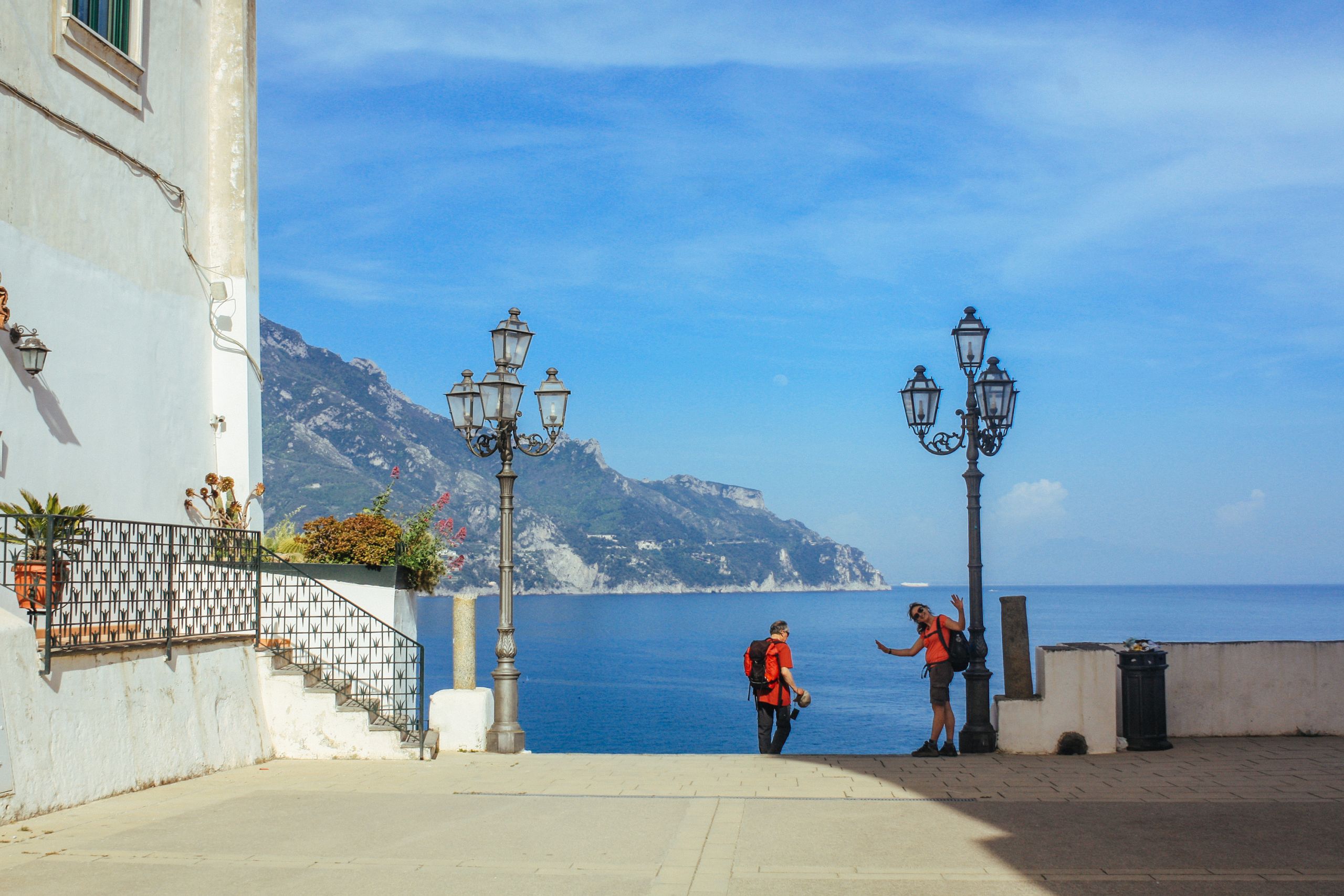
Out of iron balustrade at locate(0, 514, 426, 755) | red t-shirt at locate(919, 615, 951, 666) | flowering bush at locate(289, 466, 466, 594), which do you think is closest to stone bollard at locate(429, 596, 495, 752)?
iron balustrade at locate(0, 514, 426, 755)

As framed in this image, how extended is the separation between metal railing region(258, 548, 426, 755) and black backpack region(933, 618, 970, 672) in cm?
567

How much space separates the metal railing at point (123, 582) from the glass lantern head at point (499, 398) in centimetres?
301

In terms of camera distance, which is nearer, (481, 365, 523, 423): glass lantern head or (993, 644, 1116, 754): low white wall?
(993, 644, 1116, 754): low white wall

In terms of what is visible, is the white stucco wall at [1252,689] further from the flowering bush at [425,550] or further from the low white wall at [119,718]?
the low white wall at [119,718]

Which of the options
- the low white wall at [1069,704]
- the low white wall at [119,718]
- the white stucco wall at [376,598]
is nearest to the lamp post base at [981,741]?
the low white wall at [1069,704]

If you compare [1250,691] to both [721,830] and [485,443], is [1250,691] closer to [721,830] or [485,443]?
[721,830]

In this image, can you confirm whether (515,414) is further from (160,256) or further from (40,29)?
(40,29)

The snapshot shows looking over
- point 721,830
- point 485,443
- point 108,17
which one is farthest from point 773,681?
point 108,17

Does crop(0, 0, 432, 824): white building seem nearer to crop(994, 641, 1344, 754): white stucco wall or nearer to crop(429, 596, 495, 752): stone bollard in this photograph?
crop(429, 596, 495, 752): stone bollard

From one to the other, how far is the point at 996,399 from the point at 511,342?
5.89 m

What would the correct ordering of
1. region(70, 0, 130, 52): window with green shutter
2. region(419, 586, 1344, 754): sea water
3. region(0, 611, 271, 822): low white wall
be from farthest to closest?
region(419, 586, 1344, 754): sea water → region(70, 0, 130, 52): window with green shutter → region(0, 611, 271, 822): low white wall

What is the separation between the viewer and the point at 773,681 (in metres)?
12.7

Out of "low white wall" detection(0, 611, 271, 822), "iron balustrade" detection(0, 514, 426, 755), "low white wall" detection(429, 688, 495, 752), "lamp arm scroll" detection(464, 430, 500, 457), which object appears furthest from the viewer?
"lamp arm scroll" detection(464, 430, 500, 457)

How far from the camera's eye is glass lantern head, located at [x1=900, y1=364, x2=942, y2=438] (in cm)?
1366
